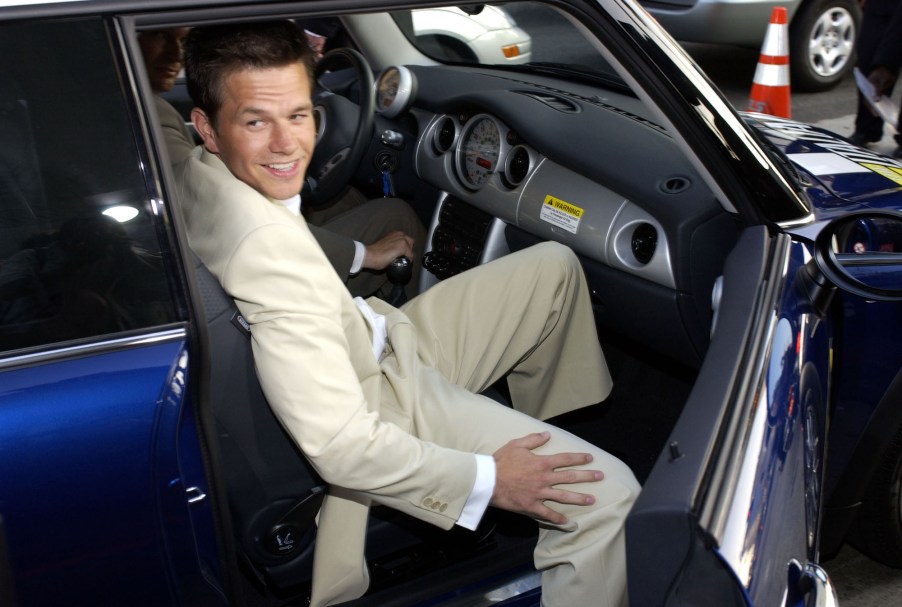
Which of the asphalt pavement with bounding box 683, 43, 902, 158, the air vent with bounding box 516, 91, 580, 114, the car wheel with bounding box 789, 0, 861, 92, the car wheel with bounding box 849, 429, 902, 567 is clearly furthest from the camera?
the car wheel with bounding box 789, 0, 861, 92

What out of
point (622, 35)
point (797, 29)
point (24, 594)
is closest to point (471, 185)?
point (622, 35)

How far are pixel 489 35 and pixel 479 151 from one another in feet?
3.47

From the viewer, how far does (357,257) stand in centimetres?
288

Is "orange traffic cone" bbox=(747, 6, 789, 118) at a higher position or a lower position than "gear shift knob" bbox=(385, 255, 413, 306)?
higher

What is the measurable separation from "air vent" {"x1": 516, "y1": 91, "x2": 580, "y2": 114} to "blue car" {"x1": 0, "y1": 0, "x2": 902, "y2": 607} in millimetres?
29

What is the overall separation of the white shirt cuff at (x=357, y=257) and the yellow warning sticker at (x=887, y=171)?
1389 millimetres

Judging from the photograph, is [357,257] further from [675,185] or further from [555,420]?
[675,185]

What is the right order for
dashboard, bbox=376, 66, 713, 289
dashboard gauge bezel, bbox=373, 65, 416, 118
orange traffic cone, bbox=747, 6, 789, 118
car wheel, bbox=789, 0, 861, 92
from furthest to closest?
car wheel, bbox=789, 0, 861, 92 → orange traffic cone, bbox=747, 6, 789, 118 → dashboard gauge bezel, bbox=373, 65, 416, 118 → dashboard, bbox=376, 66, 713, 289

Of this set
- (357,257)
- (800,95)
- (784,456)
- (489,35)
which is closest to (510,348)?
(357,257)

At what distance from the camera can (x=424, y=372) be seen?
7.03ft

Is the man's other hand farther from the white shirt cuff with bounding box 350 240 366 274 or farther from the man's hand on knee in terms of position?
the man's hand on knee

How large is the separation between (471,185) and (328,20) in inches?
39.2

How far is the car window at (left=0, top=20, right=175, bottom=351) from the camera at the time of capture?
1382mm

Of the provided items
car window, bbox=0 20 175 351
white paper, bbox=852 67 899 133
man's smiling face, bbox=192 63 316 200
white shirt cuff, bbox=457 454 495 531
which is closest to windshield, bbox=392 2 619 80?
man's smiling face, bbox=192 63 316 200
